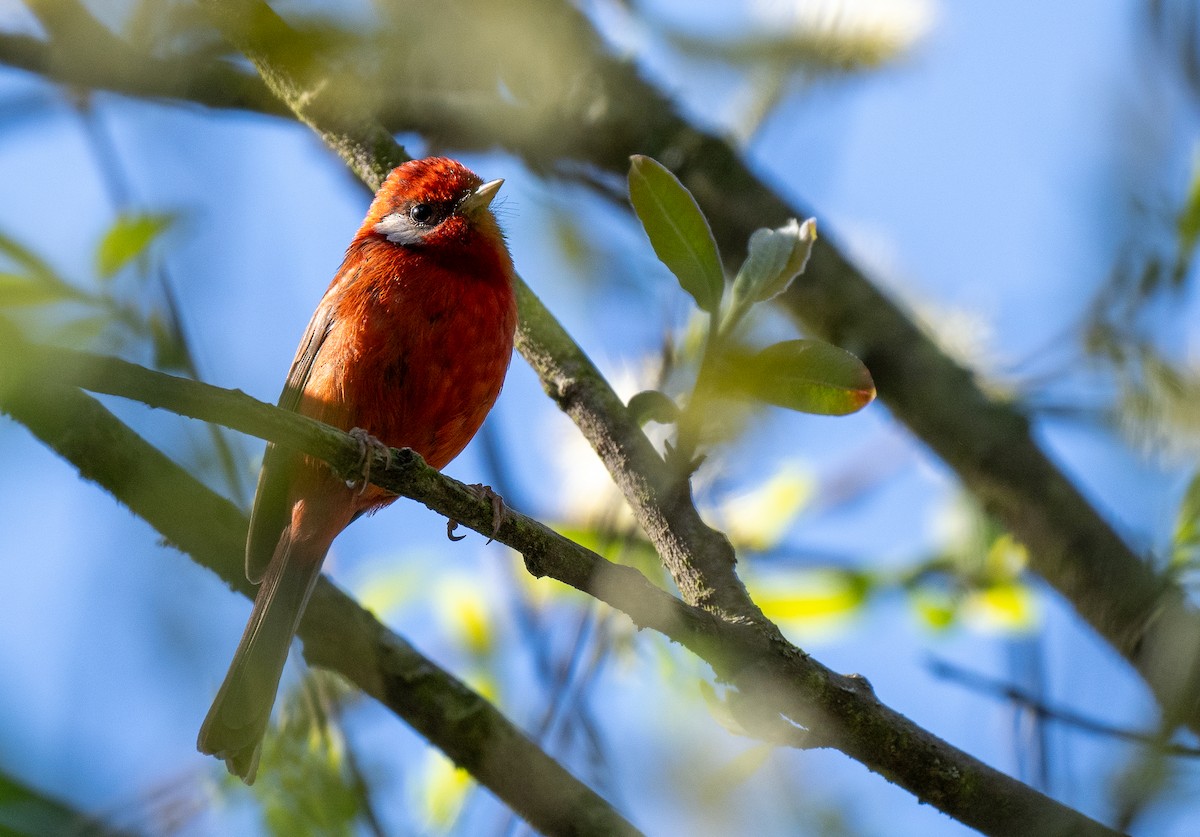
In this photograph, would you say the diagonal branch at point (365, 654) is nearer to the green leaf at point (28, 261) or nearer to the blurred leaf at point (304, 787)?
the green leaf at point (28, 261)

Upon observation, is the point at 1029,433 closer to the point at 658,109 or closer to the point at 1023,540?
the point at 1023,540

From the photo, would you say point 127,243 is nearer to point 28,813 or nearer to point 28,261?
point 28,261

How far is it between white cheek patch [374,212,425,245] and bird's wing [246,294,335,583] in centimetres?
41

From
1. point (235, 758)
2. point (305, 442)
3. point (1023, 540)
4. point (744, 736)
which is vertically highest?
point (305, 442)

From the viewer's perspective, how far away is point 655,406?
2797 mm

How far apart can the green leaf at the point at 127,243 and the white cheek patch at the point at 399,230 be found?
7.26ft

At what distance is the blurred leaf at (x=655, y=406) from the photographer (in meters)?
2.77

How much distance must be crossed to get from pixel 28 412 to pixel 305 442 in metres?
0.78

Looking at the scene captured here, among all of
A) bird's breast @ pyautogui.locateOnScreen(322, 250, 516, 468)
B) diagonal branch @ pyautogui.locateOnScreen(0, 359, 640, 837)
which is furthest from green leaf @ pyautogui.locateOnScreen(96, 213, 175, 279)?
bird's breast @ pyautogui.locateOnScreen(322, 250, 516, 468)

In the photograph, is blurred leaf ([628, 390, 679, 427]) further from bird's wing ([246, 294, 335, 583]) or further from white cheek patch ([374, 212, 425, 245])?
white cheek patch ([374, 212, 425, 245])

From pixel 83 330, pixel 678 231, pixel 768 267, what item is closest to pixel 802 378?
pixel 768 267

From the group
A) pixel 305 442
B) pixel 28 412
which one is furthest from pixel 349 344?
pixel 305 442

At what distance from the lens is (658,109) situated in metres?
4.91

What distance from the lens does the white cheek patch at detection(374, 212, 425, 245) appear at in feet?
16.1
